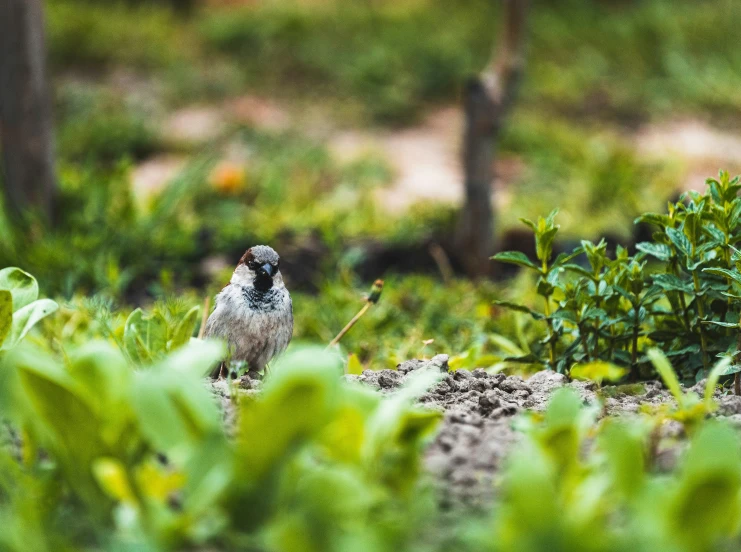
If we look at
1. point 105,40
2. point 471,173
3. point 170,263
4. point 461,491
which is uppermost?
point 461,491

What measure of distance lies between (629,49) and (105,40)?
6214mm

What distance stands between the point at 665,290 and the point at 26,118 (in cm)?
385

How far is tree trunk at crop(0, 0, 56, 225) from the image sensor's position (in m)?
4.95

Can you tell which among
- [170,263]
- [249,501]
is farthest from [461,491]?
[170,263]

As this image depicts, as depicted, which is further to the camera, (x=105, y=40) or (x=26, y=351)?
(x=105, y=40)

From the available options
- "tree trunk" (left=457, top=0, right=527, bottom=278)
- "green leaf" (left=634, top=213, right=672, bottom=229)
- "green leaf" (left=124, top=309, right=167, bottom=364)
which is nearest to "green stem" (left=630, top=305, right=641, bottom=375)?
"green leaf" (left=634, top=213, right=672, bottom=229)

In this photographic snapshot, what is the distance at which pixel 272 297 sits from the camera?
3.00m

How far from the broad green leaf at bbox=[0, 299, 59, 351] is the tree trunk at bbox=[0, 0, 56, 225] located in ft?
10.0

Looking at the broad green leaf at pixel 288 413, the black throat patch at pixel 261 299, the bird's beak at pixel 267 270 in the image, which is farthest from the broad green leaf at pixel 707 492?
the bird's beak at pixel 267 270

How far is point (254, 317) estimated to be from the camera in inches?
114

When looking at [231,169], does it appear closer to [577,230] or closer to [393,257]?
[393,257]

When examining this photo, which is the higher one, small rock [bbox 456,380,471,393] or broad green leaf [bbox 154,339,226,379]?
broad green leaf [bbox 154,339,226,379]

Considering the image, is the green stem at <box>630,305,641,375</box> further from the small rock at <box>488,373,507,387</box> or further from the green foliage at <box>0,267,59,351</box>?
the green foliage at <box>0,267,59,351</box>

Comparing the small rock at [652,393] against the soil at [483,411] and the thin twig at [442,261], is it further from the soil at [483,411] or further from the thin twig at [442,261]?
the thin twig at [442,261]
